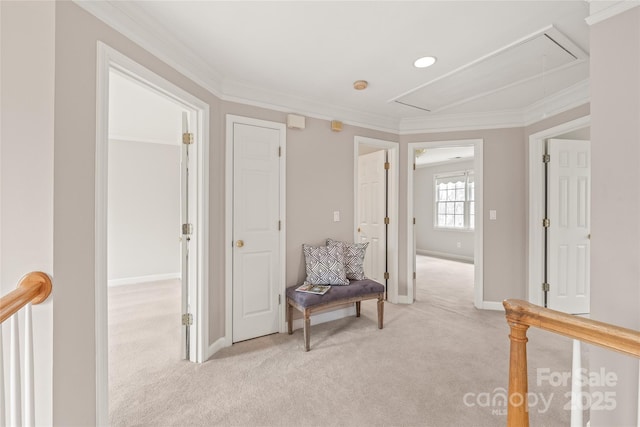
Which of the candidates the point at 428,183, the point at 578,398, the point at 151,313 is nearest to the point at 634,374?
the point at 578,398

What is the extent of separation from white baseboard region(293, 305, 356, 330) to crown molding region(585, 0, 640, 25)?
3.06 m

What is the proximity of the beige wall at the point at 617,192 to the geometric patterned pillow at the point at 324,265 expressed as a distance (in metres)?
1.89

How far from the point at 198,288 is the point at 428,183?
274 inches

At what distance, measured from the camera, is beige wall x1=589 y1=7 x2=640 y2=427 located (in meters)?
1.31

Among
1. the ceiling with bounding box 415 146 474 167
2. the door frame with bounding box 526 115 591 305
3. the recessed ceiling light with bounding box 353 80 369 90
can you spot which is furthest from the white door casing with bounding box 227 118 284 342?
the ceiling with bounding box 415 146 474 167

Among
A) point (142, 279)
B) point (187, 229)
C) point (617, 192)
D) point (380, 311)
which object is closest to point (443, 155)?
point (380, 311)

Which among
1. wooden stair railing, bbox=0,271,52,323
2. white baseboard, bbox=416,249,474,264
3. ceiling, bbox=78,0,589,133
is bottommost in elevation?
white baseboard, bbox=416,249,474,264

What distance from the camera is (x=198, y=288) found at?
2.31 m

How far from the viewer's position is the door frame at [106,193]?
1.47 meters

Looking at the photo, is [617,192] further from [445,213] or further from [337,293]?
[445,213]

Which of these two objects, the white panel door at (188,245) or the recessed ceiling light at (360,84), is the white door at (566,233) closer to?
the recessed ceiling light at (360,84)

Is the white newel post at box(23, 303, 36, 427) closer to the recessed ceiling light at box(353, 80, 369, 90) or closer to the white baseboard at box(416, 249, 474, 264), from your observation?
the recessed ceiling light at box(353, 80, 369, 90)

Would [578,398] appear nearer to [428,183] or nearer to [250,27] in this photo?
[250,27]

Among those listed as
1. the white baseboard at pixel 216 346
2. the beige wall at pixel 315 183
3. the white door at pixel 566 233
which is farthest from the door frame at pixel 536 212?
the white baseboard at pixel 216 346
